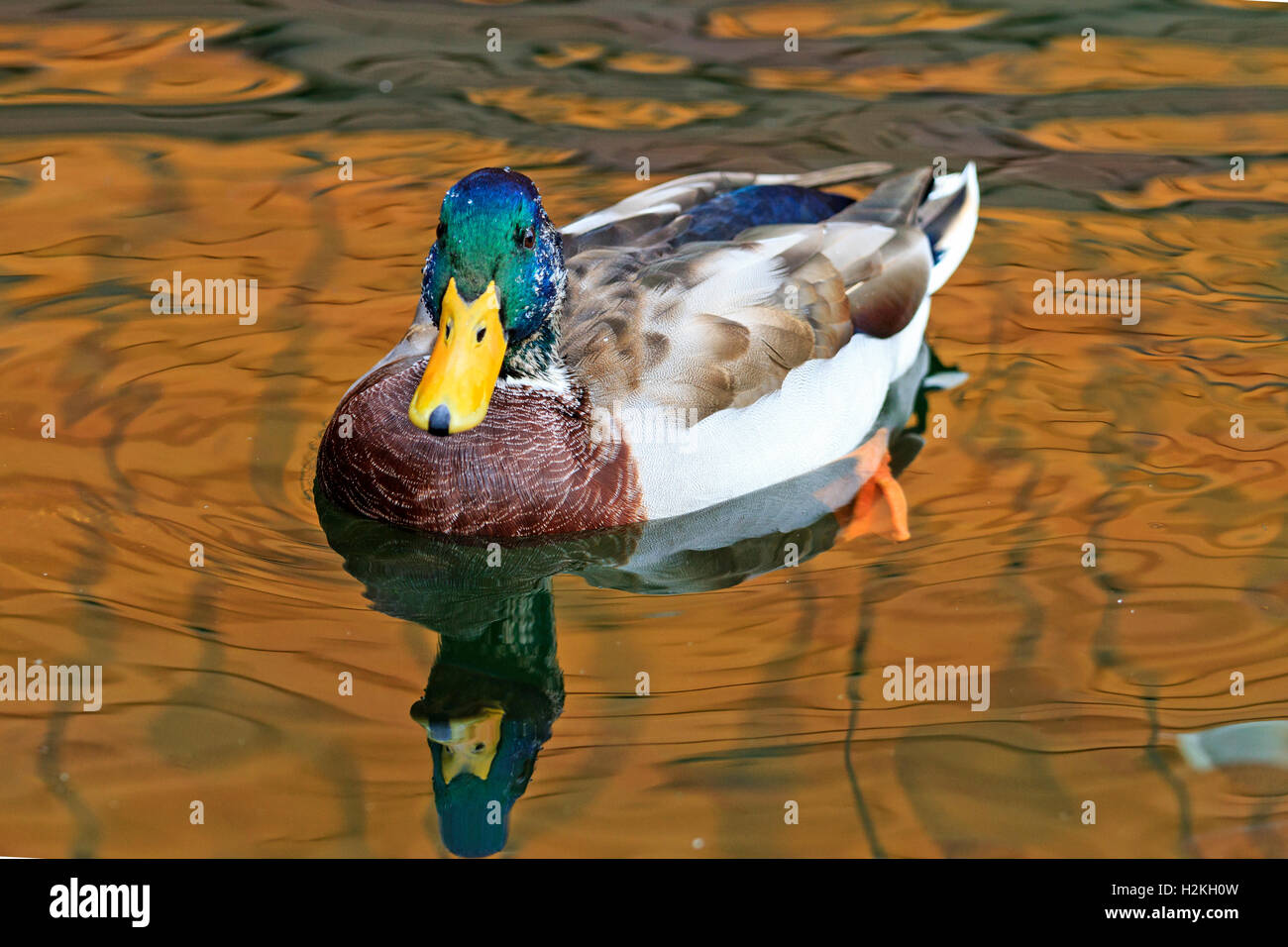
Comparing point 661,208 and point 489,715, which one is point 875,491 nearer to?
point 661,208

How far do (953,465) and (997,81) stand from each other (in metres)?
4.06

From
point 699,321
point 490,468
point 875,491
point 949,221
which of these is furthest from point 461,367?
point 949,221

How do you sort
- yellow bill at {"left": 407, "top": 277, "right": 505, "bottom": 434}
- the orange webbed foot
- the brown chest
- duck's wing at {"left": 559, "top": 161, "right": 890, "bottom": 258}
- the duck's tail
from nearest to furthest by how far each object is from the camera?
yellow bill at {"left": 407, "top": 277, "right": 505, "bottom": 434}
the brown chest
the orange webbed foot
duck's wing at {"left": 559, "top": 161, "right": 890, "bottom": 258}
the duck's tail

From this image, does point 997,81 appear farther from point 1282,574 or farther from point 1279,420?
point 1282,574

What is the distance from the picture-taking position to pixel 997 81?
10.2 m

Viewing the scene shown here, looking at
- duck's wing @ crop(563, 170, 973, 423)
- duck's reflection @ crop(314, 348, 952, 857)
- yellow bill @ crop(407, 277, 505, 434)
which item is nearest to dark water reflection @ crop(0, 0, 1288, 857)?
duck's reflection @ crop(314, 348, 952, 857)

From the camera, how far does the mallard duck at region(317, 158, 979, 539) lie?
5871 mm

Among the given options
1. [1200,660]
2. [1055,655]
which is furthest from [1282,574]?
[1055,655]

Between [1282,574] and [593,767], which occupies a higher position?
[1282,574]

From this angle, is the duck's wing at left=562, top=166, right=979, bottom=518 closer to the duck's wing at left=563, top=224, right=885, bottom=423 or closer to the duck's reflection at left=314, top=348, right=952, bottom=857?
the duck's wing at left=563, top=224, right=885, bottom=423

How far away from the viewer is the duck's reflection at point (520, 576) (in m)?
5.49

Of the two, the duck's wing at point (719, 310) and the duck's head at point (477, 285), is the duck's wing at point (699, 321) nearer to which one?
the duck's wing at point (719, 310)

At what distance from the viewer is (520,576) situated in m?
6.32

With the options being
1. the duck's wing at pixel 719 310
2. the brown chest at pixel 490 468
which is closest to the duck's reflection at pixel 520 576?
the brown chest at pixel 490 468
